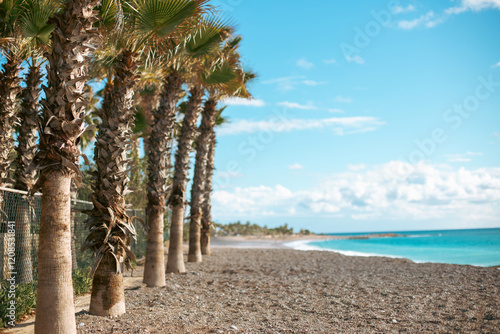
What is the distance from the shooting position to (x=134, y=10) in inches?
296

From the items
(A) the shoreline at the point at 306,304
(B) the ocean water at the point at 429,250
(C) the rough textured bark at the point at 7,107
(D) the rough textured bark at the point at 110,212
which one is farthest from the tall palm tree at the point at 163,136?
(B) the ocean water at the point at 429,250

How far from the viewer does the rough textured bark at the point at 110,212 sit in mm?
7129

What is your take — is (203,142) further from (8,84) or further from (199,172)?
(8,84)

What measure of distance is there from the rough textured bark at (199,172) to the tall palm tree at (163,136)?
5.11 metres

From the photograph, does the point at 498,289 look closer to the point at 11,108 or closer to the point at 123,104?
the point at 123,104

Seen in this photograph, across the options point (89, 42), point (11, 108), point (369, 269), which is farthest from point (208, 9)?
point (369, 269)

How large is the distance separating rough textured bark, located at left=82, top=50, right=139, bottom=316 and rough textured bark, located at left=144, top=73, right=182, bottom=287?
102 inches

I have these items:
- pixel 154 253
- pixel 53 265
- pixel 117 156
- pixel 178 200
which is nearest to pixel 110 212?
pixel 117 156

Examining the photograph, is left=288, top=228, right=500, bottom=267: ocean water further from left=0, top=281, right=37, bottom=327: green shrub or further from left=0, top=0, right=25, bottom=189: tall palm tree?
left=0, top=0, right=25, bottom=189: tall palm tree

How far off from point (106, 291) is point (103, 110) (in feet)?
11.2

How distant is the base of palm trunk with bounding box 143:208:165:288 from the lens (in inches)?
398

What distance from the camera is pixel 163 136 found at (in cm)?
1058

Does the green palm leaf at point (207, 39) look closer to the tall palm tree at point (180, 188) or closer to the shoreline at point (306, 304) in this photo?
the tall palm tree at point (180, 188)

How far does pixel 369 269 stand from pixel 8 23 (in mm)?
14062
